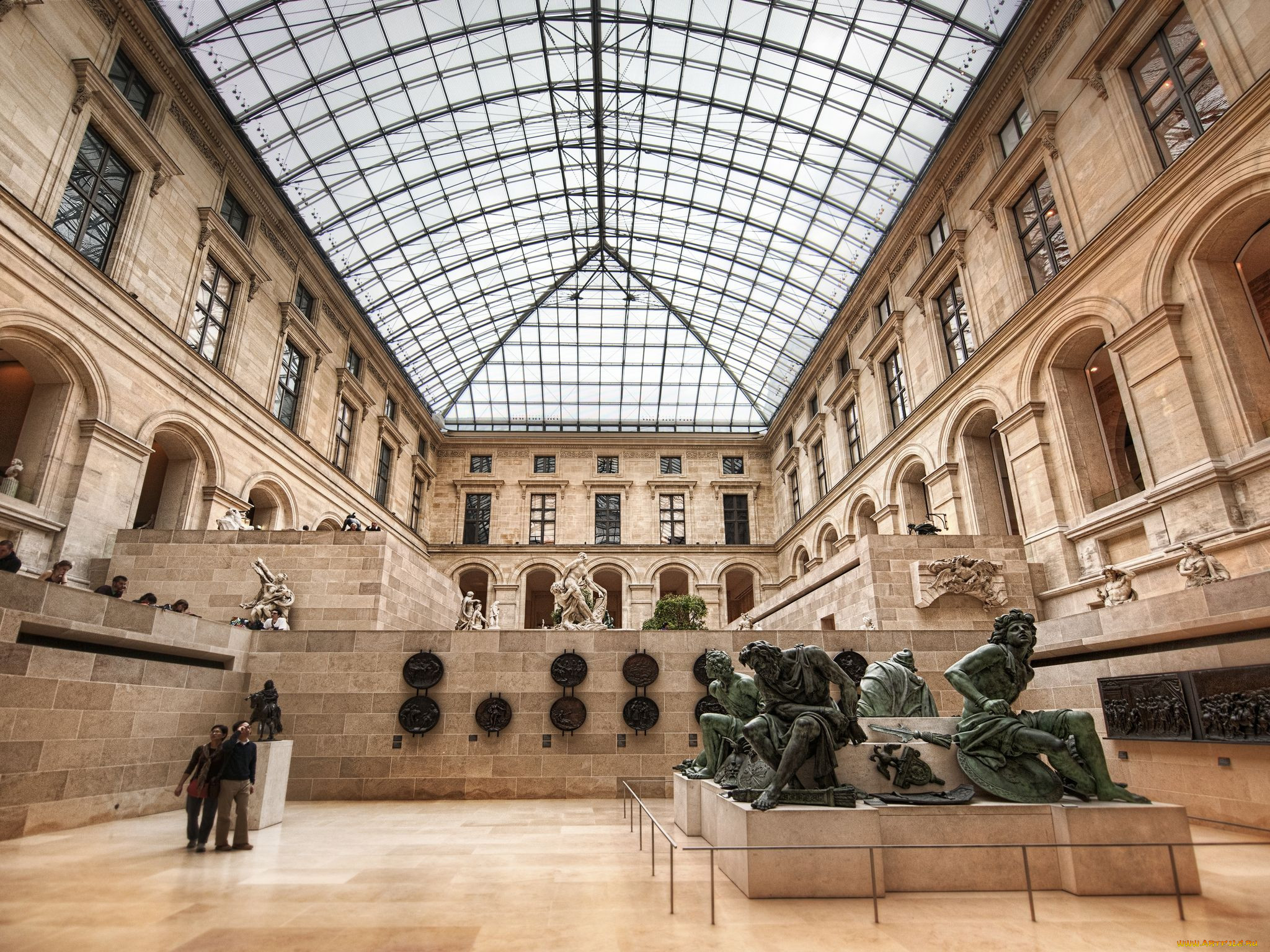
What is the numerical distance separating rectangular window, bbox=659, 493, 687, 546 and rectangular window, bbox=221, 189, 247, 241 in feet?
80.5

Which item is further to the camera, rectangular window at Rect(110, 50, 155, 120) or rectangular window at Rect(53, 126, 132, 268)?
rectangular window at Rect(110, 50, 155, 120)

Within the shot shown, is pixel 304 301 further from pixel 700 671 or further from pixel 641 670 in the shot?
pixel 700 671

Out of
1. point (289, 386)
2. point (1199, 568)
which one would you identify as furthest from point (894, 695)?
point (289, 386)

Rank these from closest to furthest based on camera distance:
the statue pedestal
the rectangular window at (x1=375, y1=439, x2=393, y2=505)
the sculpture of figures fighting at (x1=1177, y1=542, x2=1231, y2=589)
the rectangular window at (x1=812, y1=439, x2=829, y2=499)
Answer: the statue pedestal → the sculpture of figures fighting at (x1=1177, y1=542, x2=1231, y2=589) → the rectangular window at (x1=375, y1=439, x2=393, y2=505) → the rectangular window at (x1=812, y1=439, x2=829, y2=499)

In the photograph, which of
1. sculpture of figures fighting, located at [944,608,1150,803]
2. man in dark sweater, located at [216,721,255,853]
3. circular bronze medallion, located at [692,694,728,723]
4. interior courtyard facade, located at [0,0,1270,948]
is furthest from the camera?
circular bronze medallion, located at [692,694,728,723]

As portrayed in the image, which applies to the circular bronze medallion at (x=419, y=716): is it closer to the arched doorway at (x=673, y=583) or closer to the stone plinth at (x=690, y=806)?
the stone plinth at (x=690, y=806)

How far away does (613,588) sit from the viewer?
138ft

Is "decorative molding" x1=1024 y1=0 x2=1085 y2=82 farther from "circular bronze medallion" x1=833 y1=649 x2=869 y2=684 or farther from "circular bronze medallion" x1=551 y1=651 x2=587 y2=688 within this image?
"circular bronze medallion" x1=551 y1=651 x2=587 y2=688

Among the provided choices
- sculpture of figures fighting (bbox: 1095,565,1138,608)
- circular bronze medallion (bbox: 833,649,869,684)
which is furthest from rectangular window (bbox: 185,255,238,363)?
sculpture of figures fighting (bbox: 1095,565,1138,608)

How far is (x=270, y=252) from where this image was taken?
24.1 m

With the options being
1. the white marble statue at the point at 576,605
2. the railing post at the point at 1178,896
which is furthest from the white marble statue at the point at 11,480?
the railing post at the point at 1178,896

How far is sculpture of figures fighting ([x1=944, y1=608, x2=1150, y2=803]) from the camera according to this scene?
602cm

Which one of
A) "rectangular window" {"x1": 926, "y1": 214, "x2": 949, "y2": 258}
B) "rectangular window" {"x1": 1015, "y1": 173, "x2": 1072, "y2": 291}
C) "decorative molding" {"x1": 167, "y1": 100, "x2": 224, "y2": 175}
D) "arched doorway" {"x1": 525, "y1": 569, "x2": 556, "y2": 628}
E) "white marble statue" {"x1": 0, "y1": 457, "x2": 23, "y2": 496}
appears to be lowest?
"white marble statue" {"x1": 0, "y1": 457, "x2": 23, "y2": 496}

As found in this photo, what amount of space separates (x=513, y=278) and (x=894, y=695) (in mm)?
31026
